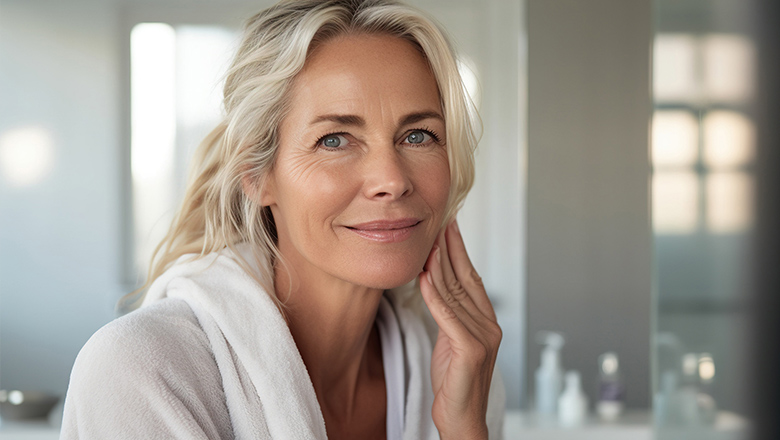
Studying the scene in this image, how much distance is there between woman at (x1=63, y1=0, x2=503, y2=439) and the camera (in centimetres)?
76

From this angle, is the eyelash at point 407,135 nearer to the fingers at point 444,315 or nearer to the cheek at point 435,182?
the cheek at point 435,182

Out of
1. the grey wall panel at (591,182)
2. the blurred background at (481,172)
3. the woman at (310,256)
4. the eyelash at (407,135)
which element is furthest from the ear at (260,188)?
the grey wall panel at (591,182)

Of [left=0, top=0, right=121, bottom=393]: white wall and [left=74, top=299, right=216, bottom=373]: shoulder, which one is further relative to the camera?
[left=0, top=0, right=121, bottom=393]: white wall

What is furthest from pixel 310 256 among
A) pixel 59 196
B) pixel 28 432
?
pixel 59 196

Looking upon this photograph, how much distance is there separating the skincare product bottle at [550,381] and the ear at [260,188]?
3.99ft

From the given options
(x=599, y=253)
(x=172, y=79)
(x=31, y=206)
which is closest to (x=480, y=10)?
(x=599, y=253)

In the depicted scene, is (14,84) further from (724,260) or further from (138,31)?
(724,260)

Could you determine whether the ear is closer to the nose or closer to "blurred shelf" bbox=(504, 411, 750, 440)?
the nose

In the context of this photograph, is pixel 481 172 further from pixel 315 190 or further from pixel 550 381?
pixel 315 190

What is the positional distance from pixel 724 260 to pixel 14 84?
2.30 m

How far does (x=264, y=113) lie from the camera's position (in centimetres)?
90

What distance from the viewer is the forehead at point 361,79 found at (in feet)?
2.80

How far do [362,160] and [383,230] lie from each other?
Result: 0.33ft

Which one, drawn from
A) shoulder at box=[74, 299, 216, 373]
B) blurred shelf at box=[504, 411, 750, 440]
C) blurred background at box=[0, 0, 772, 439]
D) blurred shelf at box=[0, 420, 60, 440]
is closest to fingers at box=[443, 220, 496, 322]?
shoulder at box=[74, 299, 216, 373]
